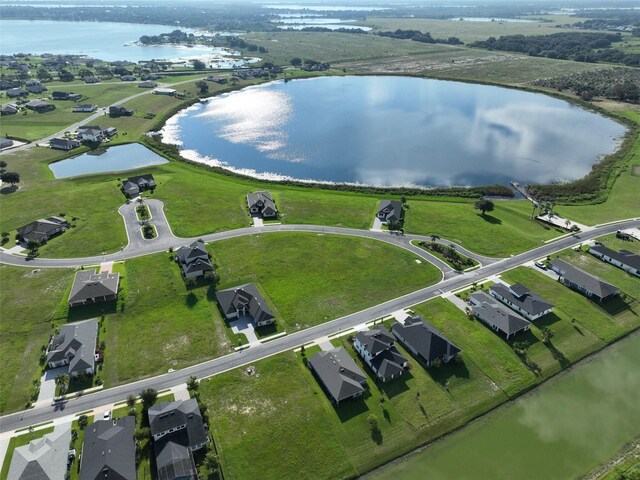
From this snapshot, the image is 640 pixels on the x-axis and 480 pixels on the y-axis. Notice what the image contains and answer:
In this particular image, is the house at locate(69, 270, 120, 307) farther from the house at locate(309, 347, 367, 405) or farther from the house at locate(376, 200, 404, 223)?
the house at locate(376, 200, 404, 223)

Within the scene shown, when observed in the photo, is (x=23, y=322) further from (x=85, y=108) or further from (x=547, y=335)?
(x=85, y=108)

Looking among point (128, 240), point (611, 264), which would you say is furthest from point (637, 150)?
point (128, 240)

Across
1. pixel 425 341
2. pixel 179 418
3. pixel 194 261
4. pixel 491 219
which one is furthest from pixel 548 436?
pixel 194 261

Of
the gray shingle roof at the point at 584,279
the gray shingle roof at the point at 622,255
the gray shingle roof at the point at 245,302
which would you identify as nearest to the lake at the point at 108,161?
the gray shingle roof at the point at 245,302

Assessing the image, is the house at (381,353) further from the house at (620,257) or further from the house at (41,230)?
the house at (41,230)

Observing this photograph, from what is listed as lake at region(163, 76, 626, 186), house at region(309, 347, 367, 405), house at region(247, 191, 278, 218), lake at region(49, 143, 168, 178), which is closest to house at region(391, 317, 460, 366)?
house at region(309, 347, 367, 405)

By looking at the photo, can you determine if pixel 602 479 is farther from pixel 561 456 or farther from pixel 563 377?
pixel 563 377
